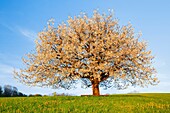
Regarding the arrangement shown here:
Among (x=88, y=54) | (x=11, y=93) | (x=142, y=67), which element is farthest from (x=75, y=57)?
(x=11, y=93)

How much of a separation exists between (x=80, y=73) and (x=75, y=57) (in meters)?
2.43

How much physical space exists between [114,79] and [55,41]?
10448 millimetres

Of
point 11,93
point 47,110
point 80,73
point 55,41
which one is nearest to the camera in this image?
point 47,110

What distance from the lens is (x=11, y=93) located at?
52531mm

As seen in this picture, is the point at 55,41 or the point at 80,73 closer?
the point at 80,73

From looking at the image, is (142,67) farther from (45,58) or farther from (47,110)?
(47,110)

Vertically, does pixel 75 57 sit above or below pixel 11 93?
above

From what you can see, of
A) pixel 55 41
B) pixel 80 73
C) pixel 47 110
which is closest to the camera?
pixel 47 110

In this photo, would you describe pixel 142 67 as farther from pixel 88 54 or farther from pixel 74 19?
pixel 74 19

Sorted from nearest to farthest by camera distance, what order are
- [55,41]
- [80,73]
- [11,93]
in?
[80,73], [55,41], [11,93]

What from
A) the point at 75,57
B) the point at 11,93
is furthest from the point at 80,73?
the point at 11,93

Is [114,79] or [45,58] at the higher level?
[45,58]

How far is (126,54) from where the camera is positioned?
39000mm

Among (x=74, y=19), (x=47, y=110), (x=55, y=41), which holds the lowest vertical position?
(x=47, y=110)
